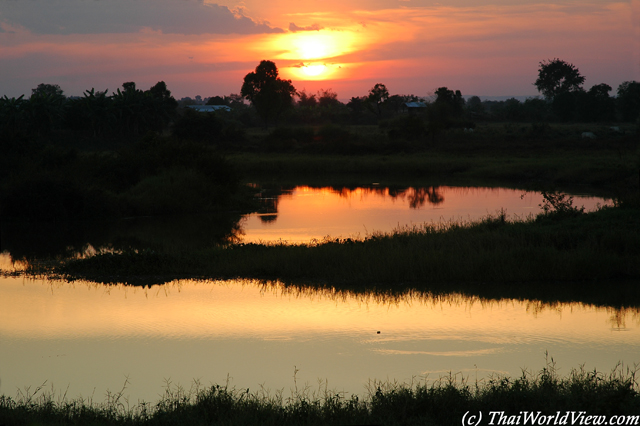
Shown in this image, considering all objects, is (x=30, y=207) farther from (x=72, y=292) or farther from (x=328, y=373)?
(x=328, y=373)

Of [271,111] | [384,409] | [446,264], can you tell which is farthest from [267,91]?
[384,409]

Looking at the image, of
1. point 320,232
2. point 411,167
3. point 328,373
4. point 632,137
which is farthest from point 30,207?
point 632,137

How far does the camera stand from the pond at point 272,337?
320 inches

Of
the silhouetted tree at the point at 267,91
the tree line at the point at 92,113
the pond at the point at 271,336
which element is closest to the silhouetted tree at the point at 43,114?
the tree line at the point at 92,113

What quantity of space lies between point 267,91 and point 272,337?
68.4 meters

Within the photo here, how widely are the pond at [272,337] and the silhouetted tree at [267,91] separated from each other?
212 ft

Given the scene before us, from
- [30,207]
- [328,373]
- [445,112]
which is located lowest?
[328,373]

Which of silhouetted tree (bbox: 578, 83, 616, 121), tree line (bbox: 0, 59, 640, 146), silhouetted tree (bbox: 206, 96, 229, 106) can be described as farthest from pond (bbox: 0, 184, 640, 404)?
silhouetted tree (bbox: 206, 96, 229, 106)

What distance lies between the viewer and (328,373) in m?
8.17

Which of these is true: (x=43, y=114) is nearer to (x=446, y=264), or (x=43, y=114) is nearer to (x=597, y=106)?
(x=446, y=264)

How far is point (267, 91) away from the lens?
75.9m

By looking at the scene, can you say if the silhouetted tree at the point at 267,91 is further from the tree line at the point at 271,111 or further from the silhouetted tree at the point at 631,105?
the silhouetted tree at the point at 631,105

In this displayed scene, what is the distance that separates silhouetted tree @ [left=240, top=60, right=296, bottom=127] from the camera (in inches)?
2992

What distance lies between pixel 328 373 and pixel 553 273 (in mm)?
6967
